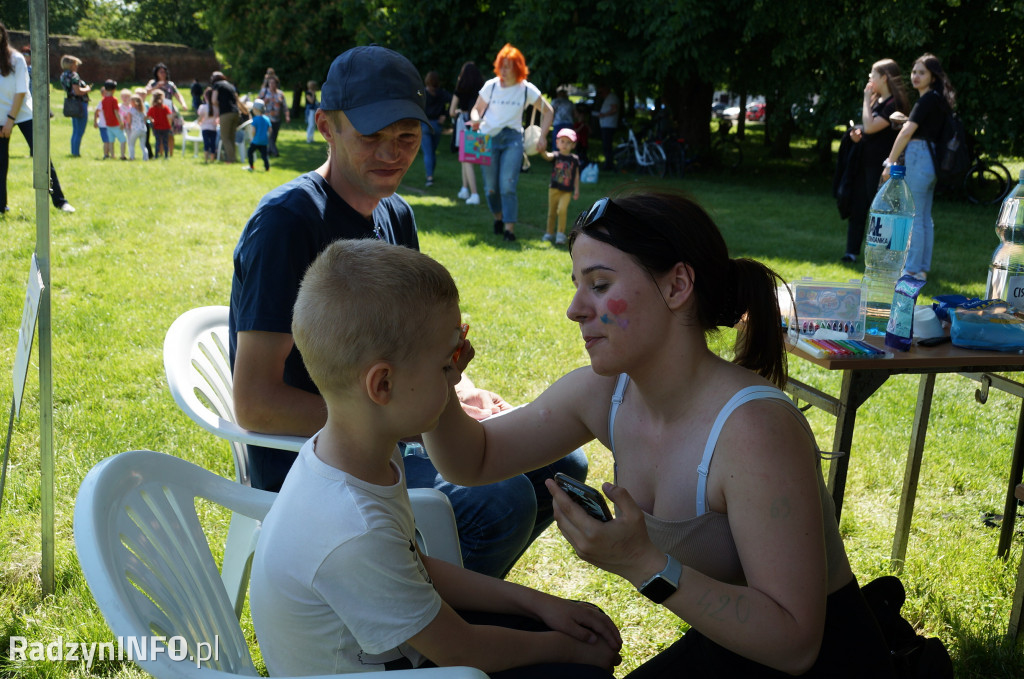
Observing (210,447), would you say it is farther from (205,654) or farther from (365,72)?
(205,654)

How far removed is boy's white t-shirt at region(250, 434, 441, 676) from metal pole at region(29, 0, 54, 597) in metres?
1.48

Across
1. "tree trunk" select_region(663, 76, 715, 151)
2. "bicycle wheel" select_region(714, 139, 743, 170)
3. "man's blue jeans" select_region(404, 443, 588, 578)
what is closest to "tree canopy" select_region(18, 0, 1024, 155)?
"tree trunk" select_region(663, 76, 715, 151)

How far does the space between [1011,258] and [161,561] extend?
299 centimetres

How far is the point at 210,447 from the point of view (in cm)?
389

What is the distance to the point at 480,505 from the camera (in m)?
2.29

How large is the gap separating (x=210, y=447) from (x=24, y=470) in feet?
2.54

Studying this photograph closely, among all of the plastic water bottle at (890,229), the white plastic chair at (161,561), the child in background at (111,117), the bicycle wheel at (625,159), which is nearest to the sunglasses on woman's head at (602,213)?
the white plastic chair at (161,561)

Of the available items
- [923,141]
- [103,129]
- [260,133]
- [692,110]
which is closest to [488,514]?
[923,141]

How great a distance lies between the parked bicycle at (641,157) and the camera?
17.1m

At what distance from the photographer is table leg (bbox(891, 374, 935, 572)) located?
3.06m

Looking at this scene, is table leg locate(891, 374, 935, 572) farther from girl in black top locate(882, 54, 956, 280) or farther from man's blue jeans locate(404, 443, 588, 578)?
girl in black top locate(882, 54, 956, 280)

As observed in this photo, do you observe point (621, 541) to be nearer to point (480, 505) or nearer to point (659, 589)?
point (659, 589)

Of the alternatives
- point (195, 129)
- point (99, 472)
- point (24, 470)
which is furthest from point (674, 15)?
point (99, 472)

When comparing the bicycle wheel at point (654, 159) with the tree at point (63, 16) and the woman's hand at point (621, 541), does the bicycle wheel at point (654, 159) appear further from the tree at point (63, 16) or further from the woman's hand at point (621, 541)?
the tree at point (63, 16)
